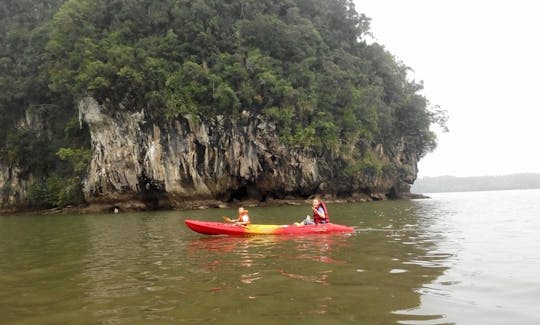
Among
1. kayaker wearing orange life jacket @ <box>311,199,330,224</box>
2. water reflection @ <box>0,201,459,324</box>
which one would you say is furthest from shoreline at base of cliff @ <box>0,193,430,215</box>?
water reflection @ <box>0,201,459,324</box>

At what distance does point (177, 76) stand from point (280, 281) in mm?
28505

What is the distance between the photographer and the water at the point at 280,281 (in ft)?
15.7

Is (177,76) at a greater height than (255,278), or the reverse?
(177,76)

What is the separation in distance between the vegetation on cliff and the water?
22.4 metres

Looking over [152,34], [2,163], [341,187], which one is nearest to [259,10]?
[152,34]

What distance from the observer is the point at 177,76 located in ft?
107

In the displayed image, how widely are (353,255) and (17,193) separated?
3673cm

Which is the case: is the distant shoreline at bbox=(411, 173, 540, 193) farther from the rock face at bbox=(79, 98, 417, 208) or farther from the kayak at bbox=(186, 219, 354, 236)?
the kayak at bbox=(186, 219, 354, 236)

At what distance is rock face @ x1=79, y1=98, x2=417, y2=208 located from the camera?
105 ft

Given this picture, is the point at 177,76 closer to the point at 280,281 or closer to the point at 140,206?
the point at 140,206

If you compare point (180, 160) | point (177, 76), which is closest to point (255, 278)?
point (180, 160)

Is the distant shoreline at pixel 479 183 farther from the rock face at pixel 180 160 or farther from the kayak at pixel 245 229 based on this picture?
the kayak at pixel 245 229

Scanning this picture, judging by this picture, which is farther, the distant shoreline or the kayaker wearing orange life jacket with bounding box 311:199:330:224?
the distant shoreline

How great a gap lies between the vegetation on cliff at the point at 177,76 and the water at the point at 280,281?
22.4 metres
